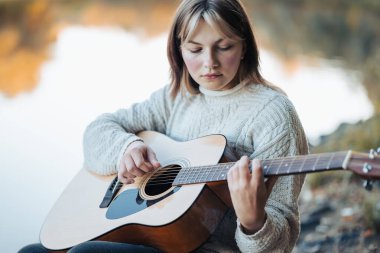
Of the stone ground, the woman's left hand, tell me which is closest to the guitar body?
the woman's left hand

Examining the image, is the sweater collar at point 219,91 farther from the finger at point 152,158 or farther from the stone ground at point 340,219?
the stone ground at point 340,219

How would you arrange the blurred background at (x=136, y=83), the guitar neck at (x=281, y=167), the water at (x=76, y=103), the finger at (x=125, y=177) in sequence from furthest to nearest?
the water at (x=76, y=103), the blurred background at (x=136, y=83), the finger at (x=125, y=177), the guitar neck at (x=281, y=167)

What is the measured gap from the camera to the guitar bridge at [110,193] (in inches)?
57.1

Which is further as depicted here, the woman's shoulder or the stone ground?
the stone ground

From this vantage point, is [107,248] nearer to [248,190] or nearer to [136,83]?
[248,190]

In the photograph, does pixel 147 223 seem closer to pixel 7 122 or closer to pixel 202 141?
pixel 202 141

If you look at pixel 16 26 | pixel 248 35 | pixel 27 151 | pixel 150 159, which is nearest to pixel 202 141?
pixel 150 159

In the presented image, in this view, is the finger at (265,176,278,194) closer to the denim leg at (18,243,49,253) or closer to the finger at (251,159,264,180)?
the finger at (251,159,264,180)

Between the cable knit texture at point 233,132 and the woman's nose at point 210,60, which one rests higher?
the woman's nose at point 210,60

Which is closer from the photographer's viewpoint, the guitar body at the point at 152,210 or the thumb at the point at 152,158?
the guitar body at the point at 152,210

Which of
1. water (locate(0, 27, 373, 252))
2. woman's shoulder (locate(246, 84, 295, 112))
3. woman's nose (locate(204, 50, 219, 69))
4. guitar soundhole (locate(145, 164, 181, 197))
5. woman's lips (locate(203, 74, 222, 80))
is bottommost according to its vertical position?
water (locate(0, 27, 373, 252))

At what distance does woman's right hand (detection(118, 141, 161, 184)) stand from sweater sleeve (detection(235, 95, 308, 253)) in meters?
0.26

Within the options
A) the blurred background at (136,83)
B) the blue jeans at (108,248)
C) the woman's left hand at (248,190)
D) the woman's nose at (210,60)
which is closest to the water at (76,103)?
the blurred background at (136,83)

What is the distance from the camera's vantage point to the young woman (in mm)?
1187
